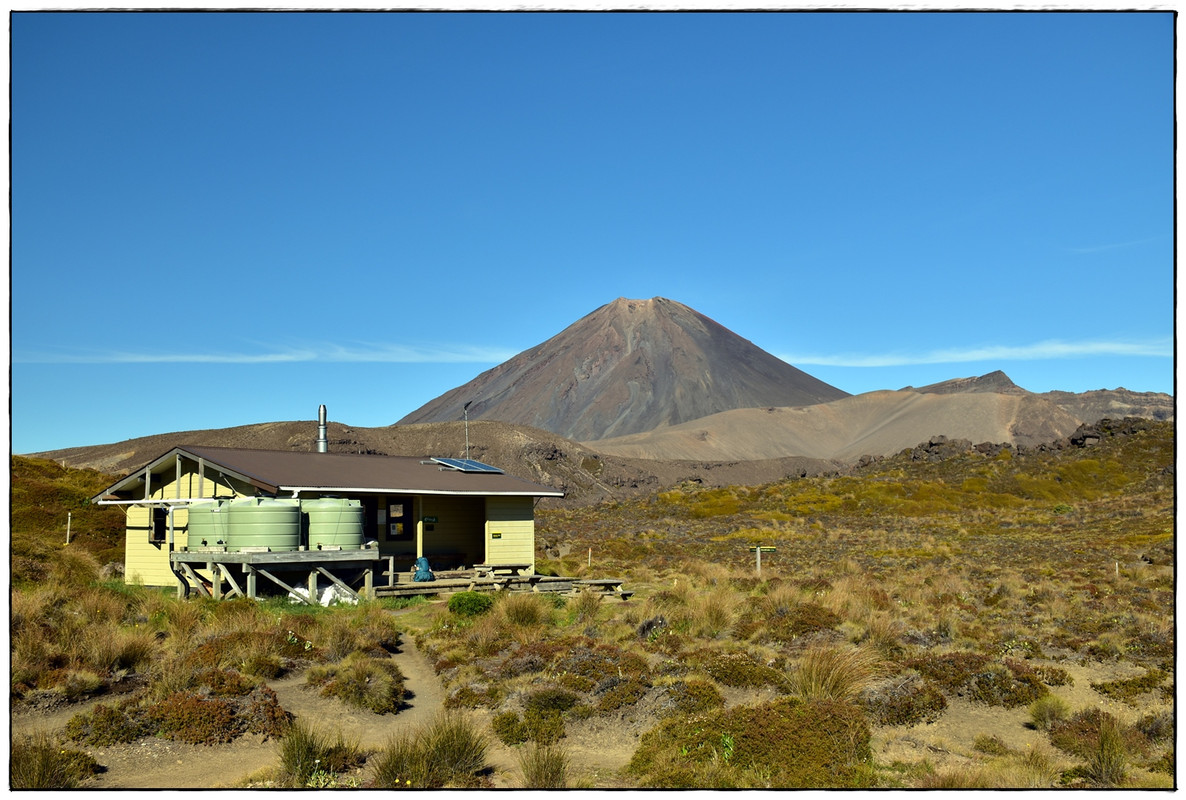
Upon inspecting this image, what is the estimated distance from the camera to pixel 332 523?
787 inches

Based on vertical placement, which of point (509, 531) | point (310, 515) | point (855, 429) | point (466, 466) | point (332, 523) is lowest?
point (509, 531)

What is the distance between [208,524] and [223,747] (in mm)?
11549

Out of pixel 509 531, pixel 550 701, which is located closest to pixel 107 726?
pixel 550 701

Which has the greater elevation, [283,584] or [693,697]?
[283,584]

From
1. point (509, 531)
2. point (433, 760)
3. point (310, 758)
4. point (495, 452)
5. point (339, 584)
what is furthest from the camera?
point (495, 452)

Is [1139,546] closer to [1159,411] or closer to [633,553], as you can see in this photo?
[633,553]

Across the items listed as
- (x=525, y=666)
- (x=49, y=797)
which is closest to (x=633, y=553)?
(x=525, y=666)

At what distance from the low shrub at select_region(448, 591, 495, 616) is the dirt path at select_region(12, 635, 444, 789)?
18.6 feet

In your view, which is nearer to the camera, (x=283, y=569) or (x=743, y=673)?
(x=743, y=673)

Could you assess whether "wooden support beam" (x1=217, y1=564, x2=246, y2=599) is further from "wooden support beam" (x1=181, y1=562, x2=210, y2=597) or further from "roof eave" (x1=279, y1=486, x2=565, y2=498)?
"roof eave" (x1=279, y1=486, x2=565, y2=498)

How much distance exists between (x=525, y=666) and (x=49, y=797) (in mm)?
8339

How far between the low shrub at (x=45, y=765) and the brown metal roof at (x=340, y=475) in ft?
41.0

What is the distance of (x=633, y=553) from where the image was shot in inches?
1375

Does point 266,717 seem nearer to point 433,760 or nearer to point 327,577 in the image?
point 433,760
